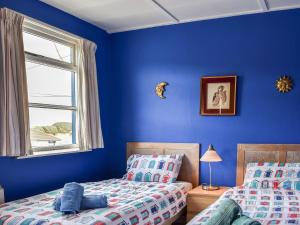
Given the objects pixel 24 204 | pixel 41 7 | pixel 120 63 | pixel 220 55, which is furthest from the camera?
pixel 120 63

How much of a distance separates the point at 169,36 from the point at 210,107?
1047mm

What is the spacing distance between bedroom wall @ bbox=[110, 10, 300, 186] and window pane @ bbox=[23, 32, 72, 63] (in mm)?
835

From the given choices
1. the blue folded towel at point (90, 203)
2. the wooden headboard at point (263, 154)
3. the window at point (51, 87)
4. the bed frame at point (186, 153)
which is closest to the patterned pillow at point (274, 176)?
the wooden headboard at point (263, 154)

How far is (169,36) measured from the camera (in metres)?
4.02

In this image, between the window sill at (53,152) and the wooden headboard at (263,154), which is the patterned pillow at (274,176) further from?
the window sill at (53,152)

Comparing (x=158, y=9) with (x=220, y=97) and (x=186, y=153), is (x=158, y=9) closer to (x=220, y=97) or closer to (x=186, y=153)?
(x=220, y=97)

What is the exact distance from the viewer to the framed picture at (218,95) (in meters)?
3.67

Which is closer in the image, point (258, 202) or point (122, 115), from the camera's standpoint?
point (258, 202)

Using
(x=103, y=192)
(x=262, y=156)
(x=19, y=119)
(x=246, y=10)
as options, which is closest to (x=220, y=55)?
(x=246, y=10)

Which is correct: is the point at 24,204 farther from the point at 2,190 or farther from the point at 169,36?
the point at 169,36

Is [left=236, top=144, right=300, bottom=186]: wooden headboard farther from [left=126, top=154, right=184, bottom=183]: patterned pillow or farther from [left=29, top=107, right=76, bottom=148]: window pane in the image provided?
[left=29, top=107, right=76, bottom=148]: window pane

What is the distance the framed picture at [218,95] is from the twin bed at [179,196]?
0.46 m

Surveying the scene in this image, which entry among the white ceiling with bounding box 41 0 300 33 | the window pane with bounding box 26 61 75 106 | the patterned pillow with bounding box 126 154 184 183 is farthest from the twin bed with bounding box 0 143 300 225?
the white ceiling with bounding box 41 0 300 33

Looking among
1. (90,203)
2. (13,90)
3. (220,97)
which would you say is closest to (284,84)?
(220,97)
